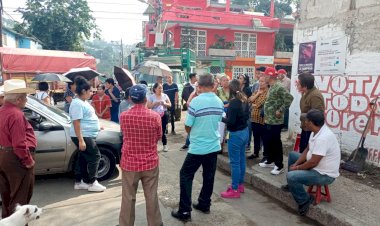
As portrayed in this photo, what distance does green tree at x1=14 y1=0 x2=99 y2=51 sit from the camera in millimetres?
27172

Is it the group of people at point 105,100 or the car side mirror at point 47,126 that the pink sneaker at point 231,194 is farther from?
the group of people at point 105,100

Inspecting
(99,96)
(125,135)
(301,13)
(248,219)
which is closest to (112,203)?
(125,135)

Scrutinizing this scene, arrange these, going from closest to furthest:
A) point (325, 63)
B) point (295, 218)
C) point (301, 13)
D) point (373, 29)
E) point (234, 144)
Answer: point (295, 218) → point (234, 144) → point (373, 29) → point (325, 63) → point (301, 13)

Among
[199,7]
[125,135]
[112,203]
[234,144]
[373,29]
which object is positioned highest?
[199,7]

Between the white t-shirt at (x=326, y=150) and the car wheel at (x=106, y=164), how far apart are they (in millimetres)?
3188

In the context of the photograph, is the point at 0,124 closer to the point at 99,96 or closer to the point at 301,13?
the point at 99,96

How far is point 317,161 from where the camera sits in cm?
380

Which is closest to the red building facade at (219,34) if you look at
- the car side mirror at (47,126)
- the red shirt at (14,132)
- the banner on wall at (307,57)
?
the banner on wall at (307,57)

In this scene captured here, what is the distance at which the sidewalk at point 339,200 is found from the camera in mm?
3754

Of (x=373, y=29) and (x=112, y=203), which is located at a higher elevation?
(x=373, y=29)

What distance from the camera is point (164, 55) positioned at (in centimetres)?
1764

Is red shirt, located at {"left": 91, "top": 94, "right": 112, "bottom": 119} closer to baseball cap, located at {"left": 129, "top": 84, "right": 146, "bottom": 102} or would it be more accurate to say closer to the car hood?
the car hood

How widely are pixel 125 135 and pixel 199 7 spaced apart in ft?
101

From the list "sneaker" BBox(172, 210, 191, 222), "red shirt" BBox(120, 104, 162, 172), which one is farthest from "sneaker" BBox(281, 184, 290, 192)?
"red shirt" BBox(120, 104, 162, 172)
